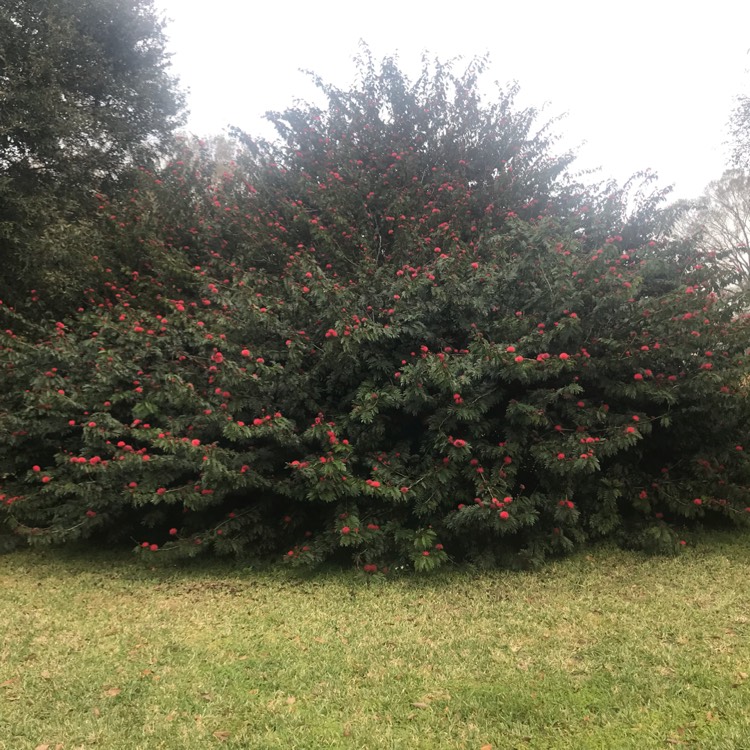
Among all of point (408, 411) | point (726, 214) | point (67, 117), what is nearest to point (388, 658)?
point (408, 411)

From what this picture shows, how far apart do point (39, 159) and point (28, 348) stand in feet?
12.7

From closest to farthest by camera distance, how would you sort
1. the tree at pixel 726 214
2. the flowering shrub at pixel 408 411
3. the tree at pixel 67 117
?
the flowering shrub at pixel 408 411, the tree at pixel 67 117, the tree at pixel 726 214

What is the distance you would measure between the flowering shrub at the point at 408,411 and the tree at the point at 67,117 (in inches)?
88.1

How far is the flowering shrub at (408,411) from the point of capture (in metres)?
4.00

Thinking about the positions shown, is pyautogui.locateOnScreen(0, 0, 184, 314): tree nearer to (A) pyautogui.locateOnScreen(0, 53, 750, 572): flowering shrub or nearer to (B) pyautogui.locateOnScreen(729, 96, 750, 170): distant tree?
(A) pyautogui.locateOnScreen(0, 53, 750, 572): flowering shrub

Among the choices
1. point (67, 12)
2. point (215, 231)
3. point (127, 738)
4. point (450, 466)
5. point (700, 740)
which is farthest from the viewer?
point (67, 12)

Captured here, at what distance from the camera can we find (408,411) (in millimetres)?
4289

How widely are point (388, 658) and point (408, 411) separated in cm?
192

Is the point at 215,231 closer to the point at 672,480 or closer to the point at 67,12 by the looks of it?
the point at 67,12

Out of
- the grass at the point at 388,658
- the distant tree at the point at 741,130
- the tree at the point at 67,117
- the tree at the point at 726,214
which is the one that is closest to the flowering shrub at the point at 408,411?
the grass at the point at 388,658

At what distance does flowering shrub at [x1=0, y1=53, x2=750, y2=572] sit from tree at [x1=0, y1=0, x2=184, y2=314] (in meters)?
2.24

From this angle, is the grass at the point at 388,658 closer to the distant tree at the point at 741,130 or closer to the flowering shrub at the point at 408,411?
the flowering shrub at the point at 408,411

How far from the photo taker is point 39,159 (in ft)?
22.9

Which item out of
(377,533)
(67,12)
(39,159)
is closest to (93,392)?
(377,533)
